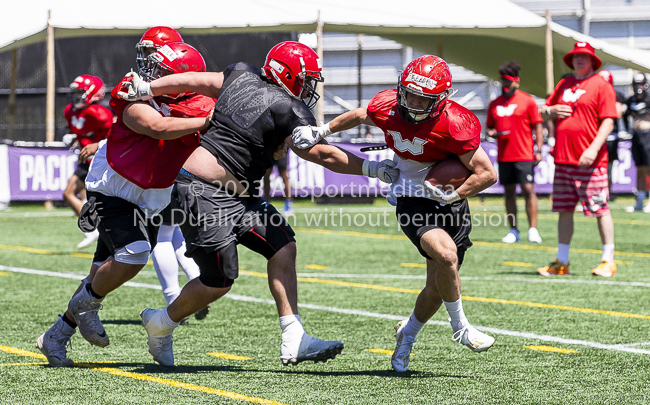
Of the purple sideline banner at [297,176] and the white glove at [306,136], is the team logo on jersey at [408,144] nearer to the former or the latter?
the white glove at [306,136]

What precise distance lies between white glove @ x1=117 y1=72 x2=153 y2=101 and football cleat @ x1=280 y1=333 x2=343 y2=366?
140cm

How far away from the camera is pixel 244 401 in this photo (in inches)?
148

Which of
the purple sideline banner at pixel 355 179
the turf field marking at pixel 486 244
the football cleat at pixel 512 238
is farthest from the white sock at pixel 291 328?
the purple sideline banner at pixel 355 179

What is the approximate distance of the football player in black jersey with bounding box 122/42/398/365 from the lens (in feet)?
14.4

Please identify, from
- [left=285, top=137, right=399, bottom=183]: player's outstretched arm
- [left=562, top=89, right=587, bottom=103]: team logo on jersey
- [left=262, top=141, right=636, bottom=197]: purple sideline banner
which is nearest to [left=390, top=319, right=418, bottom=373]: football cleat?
[left=285, top=137, right=399, bottom=183]: player's outstretched arm

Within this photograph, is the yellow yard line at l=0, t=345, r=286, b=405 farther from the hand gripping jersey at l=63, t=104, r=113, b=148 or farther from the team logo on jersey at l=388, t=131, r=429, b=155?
the hand gripping jersey at l=63, t=104, r=113, b=148

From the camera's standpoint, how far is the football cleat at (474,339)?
14.3ft

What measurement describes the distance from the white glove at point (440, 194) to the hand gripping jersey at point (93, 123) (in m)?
5.76

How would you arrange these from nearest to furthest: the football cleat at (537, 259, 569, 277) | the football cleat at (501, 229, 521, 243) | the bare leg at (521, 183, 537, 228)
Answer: the football cleat at (537, 259, 569, 277)
the bare leg at (521, 183, 537, 228)
the football cleat at (501, 229, 521, 243)

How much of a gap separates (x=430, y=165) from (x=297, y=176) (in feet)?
41.0

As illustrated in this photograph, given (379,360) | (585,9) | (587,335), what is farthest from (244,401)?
(585,9)

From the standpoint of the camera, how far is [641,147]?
52.1 feet

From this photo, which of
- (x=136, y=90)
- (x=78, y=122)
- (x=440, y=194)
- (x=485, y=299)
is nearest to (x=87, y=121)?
(x=78, y=122)

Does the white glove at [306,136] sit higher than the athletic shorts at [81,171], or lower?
higher
